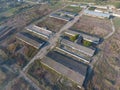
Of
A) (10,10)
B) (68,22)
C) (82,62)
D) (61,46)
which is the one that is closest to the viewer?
(82,62)

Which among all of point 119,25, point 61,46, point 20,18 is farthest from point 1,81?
point 119,25

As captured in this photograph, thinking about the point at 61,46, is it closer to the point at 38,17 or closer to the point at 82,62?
the point at 82,62

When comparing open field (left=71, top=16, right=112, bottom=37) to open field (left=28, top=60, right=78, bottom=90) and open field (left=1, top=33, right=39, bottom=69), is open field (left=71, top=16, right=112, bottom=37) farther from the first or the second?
open field (left=28, top=60, right=78, bottom=90)

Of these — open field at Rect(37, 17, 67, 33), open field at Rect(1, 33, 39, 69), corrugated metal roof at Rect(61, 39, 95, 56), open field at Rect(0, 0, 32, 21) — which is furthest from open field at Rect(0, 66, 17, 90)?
open field at Rect(0, 0, 32, 21)

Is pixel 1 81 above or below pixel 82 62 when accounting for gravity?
below

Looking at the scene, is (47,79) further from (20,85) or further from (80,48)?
(80,48)

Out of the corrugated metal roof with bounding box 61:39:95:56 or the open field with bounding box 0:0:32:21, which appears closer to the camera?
the corrugated metal roof with bounding box 61:39:95:56

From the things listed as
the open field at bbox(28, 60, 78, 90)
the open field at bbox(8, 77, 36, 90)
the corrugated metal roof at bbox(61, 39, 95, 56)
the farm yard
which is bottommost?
the open field at bbox(8, 77, 36, 90)

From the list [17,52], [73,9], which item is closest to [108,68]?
[17,52]
